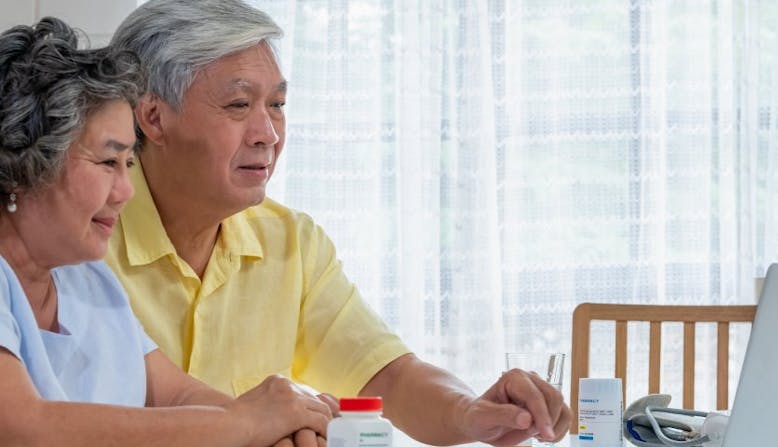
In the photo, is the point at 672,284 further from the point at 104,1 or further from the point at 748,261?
the point at 104,1

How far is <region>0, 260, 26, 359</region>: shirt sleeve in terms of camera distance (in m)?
1.20

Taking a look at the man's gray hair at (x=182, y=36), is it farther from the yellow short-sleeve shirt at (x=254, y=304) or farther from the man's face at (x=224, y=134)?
the yellow short-sleeve shirt at (x=254, y=304)

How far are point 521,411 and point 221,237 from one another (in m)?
0.68

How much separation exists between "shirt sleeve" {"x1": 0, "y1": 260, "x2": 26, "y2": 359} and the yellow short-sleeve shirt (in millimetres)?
458

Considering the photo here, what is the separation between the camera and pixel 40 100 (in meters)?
1.30

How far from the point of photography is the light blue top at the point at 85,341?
1.31 m

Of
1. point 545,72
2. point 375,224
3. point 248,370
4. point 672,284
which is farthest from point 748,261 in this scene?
point 248,370

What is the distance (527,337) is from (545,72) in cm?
83

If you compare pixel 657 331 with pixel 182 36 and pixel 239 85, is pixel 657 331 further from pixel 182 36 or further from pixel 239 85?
pixel 182 36

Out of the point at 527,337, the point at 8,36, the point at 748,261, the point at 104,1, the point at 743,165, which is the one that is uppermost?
the point at 104,1

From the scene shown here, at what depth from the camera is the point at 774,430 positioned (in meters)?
A: 0.97

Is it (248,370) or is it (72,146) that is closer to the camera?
(72,146)

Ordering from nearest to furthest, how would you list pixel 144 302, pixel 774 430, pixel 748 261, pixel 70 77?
pixel 774 430, pixel 70 77, pixel 144 302, pixel 748 261

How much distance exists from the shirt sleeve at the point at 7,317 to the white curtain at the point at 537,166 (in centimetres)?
223
